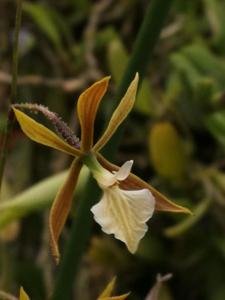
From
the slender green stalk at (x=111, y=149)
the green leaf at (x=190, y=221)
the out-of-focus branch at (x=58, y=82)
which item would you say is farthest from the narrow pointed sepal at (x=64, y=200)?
the out-of-focus branch at (x=58, y=82)

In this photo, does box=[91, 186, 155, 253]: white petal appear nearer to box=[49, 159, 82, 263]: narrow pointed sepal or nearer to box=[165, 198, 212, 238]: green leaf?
box=[49, 159, 82, 263]: narrow pointed sepal

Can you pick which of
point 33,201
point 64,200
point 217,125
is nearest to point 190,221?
point 217,125

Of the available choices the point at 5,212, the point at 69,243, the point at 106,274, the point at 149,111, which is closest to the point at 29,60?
the point at 149,111

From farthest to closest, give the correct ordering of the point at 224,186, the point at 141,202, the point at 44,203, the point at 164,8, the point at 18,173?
the point at 18,173, the point at 224,186, the point at 44,203, the point at 164,8, the point at 141,202

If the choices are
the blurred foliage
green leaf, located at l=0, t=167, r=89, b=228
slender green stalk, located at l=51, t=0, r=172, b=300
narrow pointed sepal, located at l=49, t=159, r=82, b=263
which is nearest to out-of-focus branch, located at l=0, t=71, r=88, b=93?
the blurred foliage

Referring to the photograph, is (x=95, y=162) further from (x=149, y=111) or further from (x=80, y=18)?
(x=80, y=18)

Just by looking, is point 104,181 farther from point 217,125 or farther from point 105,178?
point 217,125
